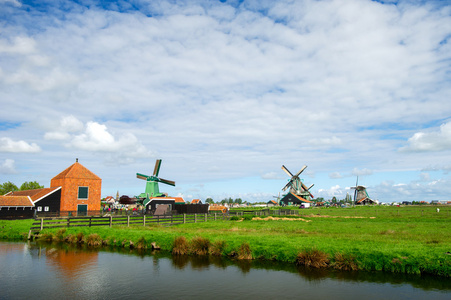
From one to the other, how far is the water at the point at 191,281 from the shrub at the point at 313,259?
780 mm

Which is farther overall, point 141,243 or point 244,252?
point 141,243

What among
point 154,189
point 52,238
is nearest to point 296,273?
point 52,238

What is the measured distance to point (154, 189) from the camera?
249 feet

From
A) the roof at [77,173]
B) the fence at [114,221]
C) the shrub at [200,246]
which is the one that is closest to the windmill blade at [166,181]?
the roof at [77,173]

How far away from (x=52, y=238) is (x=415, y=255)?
1064 inches

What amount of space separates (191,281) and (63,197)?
161 ft

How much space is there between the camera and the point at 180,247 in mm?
21641

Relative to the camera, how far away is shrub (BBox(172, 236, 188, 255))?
2153 centimetres

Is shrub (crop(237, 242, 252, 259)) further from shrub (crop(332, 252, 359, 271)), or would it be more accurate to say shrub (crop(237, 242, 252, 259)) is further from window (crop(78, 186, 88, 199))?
window (crop(78, 186, 88, 199))

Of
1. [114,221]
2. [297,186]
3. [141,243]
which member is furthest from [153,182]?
[297,186]

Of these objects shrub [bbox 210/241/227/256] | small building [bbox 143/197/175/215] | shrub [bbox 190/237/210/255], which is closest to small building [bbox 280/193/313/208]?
small building [bbox 143/197/175/215]

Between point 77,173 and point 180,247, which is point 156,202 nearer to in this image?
point 77,173

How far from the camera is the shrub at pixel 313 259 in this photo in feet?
56.3

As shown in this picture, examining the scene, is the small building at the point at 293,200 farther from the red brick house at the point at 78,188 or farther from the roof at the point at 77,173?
the roof at the point at 77,173
